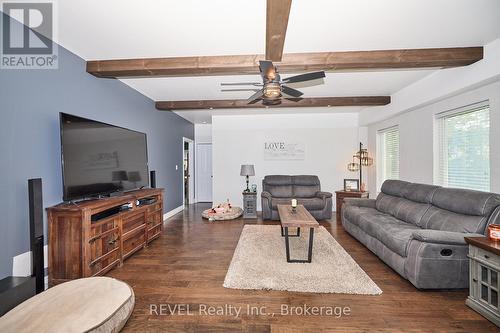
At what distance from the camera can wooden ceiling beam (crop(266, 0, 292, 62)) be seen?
174cm

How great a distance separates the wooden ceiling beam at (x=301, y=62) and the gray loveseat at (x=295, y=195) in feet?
Result: 9.89

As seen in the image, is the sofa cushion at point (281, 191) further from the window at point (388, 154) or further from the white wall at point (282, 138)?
the window at point (388, 154)

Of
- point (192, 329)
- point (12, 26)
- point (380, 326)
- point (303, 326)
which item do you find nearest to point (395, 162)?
point (380, 326)

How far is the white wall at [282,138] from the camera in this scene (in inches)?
244

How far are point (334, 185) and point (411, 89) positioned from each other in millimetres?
2951

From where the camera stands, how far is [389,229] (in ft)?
9.37

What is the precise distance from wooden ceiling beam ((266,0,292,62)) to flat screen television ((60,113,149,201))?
2.31 metres

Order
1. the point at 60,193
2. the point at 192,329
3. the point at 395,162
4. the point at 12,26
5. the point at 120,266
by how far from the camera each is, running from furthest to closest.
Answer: the point at 395,162
the point at 120,266
the point at 60,193
the point at 12,26
the point at 192,329

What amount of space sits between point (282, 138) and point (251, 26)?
13.7 feet

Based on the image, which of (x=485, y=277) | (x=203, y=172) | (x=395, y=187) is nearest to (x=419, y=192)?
(x=395, y=187)

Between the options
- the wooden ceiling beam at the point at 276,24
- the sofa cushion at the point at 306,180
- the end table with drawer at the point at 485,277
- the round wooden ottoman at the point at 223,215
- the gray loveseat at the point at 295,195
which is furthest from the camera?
the sofa cushion at the point at 306,180

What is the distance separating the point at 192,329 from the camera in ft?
5.93

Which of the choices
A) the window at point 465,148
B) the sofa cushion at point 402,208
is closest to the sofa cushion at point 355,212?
the sofa cushion at point 402,208

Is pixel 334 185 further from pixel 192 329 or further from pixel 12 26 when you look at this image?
pixel 12 26
